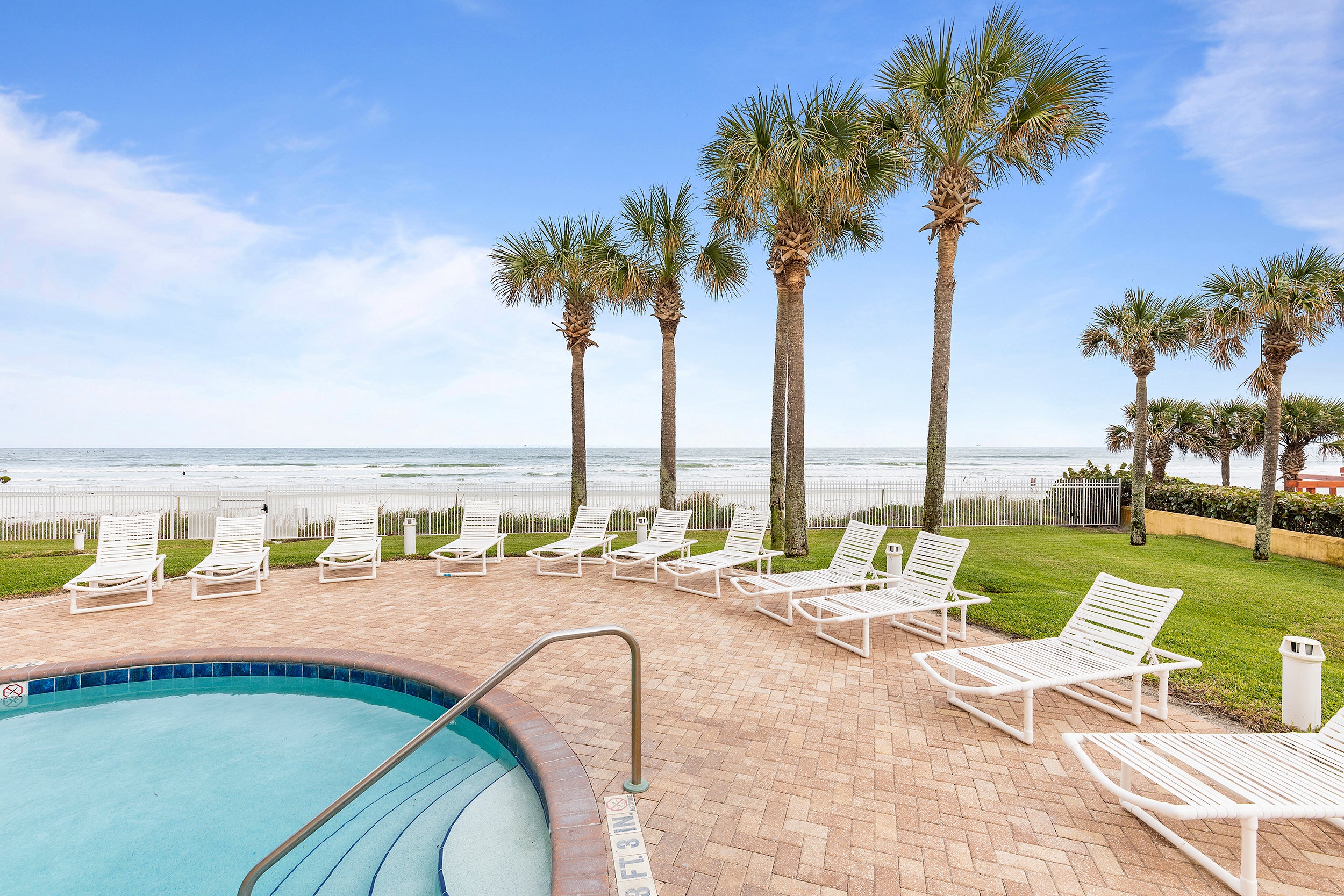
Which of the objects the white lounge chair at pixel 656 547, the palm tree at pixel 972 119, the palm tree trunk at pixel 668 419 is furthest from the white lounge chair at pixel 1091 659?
the palm tree trunk at pixel 668 419

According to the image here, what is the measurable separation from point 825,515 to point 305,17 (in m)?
17.8

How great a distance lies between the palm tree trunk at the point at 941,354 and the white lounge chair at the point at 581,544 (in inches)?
204

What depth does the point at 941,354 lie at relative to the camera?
333 inches

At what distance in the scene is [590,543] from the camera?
29.1 ft

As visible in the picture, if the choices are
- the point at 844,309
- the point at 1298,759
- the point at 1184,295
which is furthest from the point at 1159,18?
the point at 844,309

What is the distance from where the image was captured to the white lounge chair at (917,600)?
5172mm

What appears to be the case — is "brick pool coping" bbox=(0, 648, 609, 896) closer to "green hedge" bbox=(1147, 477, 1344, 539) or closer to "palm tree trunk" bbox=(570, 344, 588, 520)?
"palm tree trunk" bbox=(570, 344, 588, 520)

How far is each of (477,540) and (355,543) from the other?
1841 millimetres

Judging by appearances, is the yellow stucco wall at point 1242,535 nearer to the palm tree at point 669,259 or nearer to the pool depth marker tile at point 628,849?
the palm tree at point 669,259

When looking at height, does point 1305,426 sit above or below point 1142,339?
below

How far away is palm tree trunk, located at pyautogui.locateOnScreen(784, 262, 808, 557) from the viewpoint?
9570 millimetres

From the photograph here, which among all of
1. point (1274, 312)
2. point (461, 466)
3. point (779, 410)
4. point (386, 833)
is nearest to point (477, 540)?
point (779, 410)

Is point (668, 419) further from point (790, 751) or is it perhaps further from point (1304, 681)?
point (1304, 681)

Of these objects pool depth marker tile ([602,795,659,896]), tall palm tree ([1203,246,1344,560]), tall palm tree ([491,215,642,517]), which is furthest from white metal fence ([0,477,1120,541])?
pool depth marker tile ([602,795,659,896])
